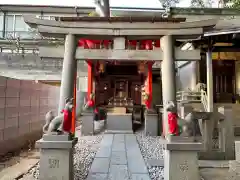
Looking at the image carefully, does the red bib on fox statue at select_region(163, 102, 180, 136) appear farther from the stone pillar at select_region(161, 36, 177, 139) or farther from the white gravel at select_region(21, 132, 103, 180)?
the white gravel at select_region(21, 132, 103, 180)

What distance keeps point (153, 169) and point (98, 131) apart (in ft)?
21.6

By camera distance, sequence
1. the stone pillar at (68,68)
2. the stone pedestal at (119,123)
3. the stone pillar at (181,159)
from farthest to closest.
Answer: the stone pedestal at (119,123) → the stone pillar at (68,68) → the stone pillar at (181,159)

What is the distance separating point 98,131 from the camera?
449 inches

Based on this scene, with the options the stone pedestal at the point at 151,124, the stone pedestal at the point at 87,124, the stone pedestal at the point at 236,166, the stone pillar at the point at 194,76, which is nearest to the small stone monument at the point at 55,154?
the stone pedestal at the point at 236,166

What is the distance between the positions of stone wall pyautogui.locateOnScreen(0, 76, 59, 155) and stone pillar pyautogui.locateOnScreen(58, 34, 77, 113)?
263 cm

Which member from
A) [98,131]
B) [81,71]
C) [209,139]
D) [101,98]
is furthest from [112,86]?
[209,139]

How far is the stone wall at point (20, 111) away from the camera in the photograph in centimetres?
619

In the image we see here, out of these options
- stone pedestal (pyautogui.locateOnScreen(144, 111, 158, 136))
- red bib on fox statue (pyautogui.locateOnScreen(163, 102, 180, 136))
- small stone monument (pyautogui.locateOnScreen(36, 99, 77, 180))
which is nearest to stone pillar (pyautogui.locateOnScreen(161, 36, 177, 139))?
red bib on fox statue (pyautogui.locateOnScreen(163, 102, 180, 136))

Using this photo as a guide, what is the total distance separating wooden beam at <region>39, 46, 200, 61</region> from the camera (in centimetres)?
473

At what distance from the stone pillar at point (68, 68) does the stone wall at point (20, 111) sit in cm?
263

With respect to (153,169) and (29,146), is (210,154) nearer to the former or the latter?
(153,169)

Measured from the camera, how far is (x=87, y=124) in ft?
35.3

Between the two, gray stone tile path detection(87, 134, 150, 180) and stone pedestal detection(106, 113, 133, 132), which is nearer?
gray stone tile path detection(87, 134, 150, 180)

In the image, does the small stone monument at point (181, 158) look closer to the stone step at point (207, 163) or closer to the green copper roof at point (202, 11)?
the stone step at point (207, 163)
